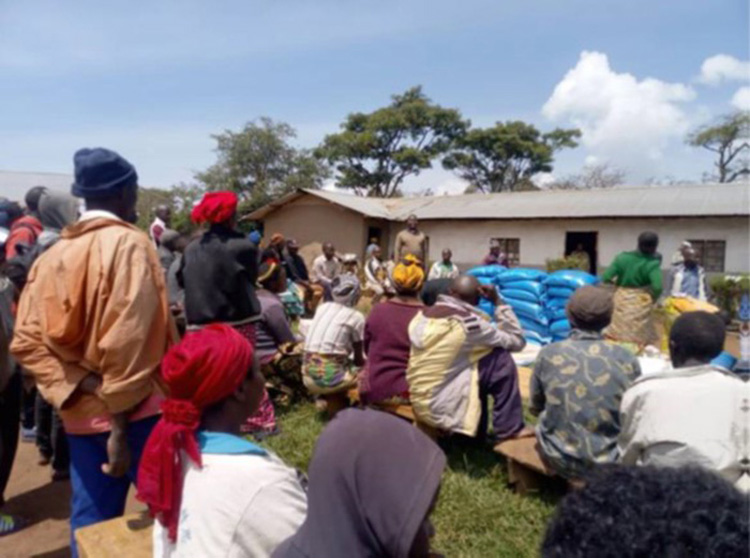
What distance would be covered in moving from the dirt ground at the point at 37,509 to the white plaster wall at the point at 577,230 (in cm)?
1297

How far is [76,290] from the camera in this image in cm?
201

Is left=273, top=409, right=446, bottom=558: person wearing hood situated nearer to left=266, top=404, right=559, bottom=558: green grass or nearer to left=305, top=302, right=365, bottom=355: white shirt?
left=266, top=404, right=559, bottom=558: green grass

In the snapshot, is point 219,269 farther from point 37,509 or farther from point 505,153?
point 505,153

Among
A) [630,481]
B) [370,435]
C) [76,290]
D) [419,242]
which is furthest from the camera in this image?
[419,242]

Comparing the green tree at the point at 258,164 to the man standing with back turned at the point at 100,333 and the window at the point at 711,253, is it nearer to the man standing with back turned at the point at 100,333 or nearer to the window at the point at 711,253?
the window at the point at 711,253

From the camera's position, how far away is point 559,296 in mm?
7891

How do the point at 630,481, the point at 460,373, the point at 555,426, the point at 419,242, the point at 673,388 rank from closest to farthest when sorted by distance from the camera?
the point at 630,481 < the point at 673,388 < the point at 555,426 < the point at 460,373 < the point at 419,242

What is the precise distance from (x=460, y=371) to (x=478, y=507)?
78 cm

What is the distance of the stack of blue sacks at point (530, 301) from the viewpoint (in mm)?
8070

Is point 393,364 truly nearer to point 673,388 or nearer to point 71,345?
point 673,388

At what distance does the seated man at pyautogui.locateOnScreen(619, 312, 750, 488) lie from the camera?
2.13m

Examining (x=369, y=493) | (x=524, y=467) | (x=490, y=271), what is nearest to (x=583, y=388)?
(x=524, y=467)

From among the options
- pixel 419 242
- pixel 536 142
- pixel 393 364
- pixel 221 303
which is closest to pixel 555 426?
pixel 393 364

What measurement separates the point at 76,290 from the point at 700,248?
Answer: 592 inches
